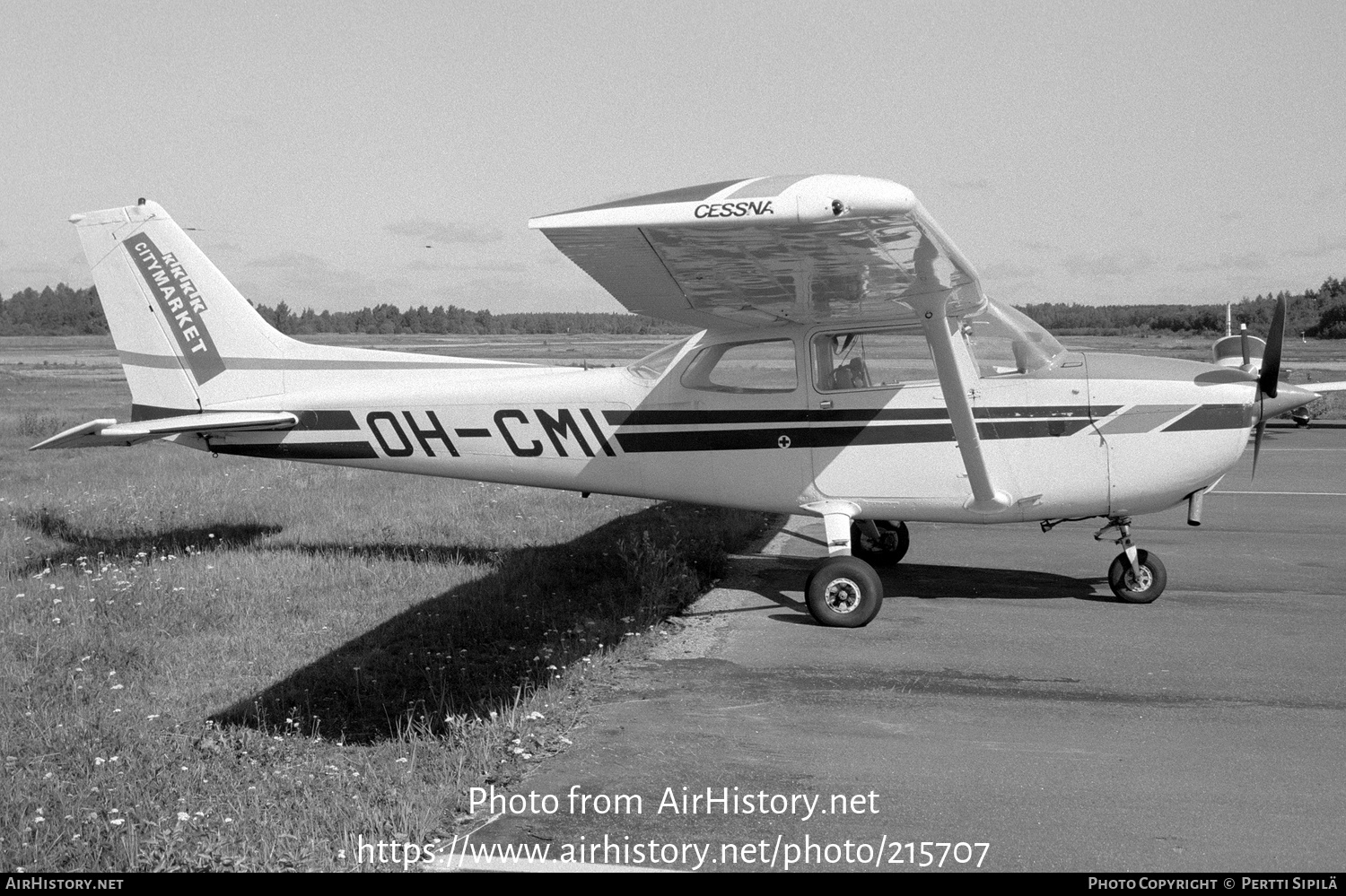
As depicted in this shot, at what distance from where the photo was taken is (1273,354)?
6707 millimetres

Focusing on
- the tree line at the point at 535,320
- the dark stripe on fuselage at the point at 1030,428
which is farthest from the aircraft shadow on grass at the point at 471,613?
the tree line at the point at 535,320

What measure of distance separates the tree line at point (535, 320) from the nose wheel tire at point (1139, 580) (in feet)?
148

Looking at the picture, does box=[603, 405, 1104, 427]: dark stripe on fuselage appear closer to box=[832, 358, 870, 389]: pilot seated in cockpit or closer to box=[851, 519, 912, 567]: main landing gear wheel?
box=[832, 358, 870, 389]: pilot seated in cockpit

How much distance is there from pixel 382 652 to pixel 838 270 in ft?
11.3

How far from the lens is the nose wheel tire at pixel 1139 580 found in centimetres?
729

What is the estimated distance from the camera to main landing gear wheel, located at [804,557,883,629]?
675 centimetres

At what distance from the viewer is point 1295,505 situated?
1169 cm

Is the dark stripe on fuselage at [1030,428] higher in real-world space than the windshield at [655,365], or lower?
lower

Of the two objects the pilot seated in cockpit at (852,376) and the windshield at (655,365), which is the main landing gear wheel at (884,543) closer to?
the pilot seated in cockpit at (852,376)

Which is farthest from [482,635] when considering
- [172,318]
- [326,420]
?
[172,318]

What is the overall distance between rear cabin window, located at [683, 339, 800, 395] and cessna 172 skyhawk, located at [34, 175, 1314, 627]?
0.03ft

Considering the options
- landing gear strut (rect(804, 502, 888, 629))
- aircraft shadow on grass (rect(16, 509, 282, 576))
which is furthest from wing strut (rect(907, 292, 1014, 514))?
aircraft shadow on grass (rect(16, 509, 282, 576))

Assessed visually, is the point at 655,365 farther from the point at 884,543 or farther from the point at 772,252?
the point at 884,543

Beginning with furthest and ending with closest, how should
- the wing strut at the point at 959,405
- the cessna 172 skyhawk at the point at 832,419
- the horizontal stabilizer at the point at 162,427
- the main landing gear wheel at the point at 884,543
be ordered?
1. the main landing gear wheel at the point at 884,543
2. the horizontal stabilizer at the point at 162,427
3. the cessna 172 skyhawk at the point at 832,419
4. the wing strut at the point at 959,405
